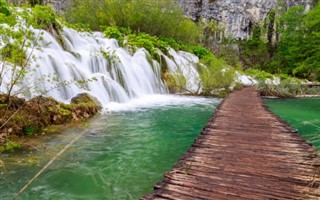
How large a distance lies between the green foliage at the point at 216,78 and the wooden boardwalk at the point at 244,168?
1161cm

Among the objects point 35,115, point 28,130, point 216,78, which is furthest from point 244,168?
point 216,78

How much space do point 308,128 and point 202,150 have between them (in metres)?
6.39

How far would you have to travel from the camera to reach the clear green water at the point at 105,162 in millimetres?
4645

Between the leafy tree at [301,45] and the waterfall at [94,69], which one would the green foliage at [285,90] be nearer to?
the waterfall at [94,69]

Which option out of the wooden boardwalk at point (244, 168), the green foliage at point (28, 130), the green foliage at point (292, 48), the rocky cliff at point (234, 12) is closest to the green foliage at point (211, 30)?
the rocky cliff at point (234, 12)

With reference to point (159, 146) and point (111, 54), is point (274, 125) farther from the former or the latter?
point (111, 54)

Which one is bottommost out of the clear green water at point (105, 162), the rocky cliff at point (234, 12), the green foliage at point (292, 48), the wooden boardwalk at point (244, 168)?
the clear green water at point (105, 162)

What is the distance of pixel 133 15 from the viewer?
28.1m

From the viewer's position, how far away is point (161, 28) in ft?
101

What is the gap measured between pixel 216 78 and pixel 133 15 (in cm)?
1300

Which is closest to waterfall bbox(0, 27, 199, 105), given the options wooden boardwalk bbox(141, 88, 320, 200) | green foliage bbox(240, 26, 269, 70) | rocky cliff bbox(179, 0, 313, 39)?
wooden boardwalk bbox(141, 88, 320, 200)

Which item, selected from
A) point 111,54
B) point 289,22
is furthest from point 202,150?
point 289,22

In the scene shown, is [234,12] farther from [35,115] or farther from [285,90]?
[35,115]

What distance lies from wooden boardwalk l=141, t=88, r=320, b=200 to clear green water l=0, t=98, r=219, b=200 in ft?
3.16
